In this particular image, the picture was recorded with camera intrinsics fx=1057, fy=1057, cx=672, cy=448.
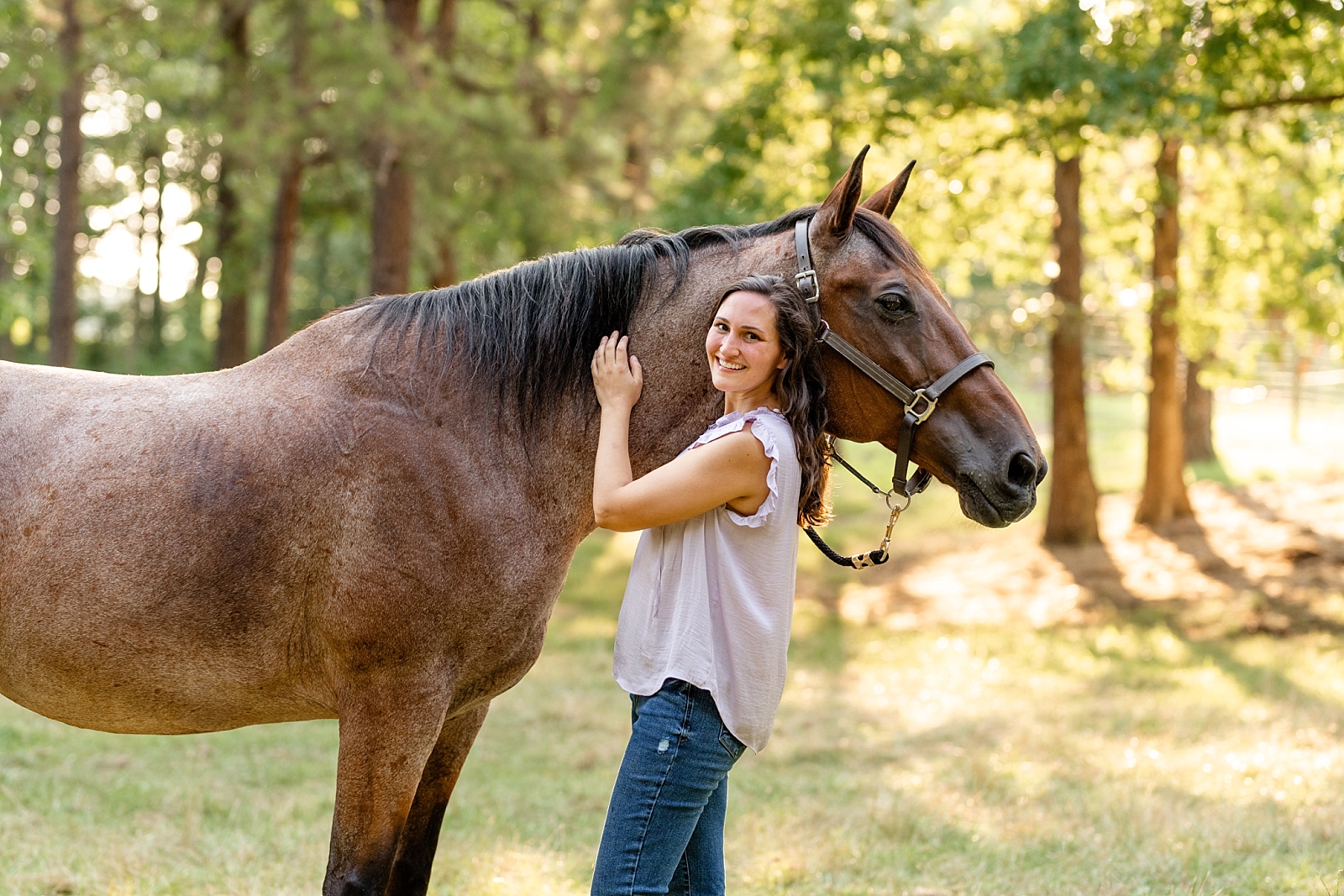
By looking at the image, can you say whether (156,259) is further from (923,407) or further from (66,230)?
(923,407)

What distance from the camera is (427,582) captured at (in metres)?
2.52

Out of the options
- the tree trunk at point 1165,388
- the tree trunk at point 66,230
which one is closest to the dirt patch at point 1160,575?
the tree trunk at point 1165,388

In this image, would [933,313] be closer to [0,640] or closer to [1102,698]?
[0,640]

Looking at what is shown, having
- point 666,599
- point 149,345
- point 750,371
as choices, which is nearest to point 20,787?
point 666,599

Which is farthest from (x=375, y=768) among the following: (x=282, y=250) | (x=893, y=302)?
(x=282, y=250)

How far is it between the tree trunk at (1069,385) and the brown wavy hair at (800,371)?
10812mm

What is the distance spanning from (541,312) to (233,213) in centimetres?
1651

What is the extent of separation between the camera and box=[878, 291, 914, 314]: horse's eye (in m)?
2.63

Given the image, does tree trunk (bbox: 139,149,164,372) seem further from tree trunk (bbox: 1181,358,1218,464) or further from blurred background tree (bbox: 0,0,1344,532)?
tree trunk (bbox: 1181,358,1218,464)

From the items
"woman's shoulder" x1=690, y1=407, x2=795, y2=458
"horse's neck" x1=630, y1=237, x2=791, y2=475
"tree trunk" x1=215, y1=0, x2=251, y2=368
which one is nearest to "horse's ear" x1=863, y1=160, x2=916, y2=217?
"horse's neck" x1=630, y1=237, x2=791, y2=475

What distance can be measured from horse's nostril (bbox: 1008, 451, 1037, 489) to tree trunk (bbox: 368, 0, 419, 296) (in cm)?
899

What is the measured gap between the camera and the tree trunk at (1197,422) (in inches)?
714

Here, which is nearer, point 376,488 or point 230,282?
point 376,488

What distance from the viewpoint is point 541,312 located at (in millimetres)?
2791
